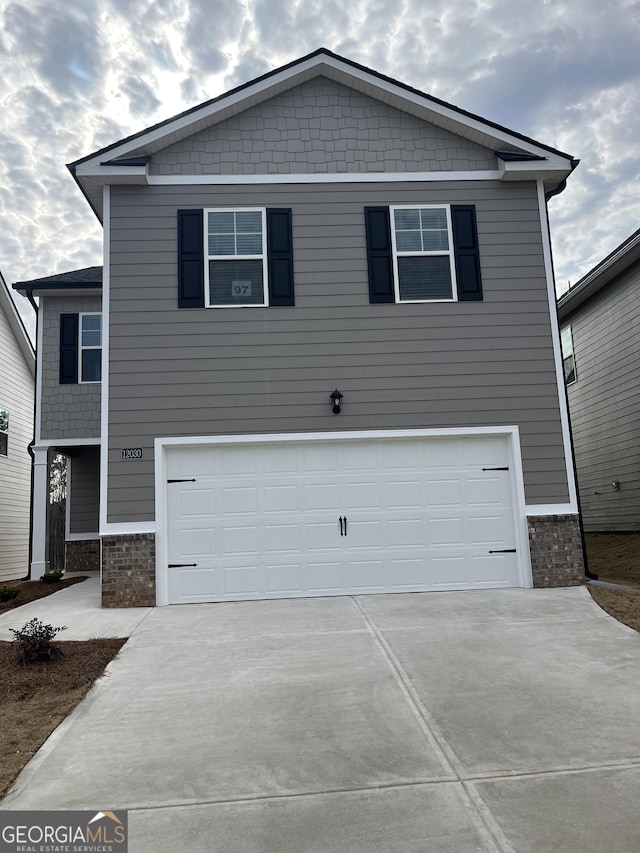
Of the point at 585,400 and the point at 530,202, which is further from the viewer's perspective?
the point at 585,400

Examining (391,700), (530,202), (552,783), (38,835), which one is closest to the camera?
(38,835)

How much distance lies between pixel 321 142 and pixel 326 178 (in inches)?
23.4

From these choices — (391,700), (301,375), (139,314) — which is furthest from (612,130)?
(391,700)

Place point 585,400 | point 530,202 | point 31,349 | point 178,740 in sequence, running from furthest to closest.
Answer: point 31,349, point 585,400, point 530,202, point 178,740

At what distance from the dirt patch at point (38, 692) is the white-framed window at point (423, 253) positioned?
5981 millimetres

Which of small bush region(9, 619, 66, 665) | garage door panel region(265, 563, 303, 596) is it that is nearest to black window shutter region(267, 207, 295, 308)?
garage door panel region(265, 563, 303, 596)

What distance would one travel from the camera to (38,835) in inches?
118

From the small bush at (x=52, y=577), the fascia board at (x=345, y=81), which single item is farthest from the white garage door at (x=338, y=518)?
the small bush at (x=52, y=577)

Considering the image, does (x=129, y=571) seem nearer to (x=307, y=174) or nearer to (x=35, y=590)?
(x=35, y=590)

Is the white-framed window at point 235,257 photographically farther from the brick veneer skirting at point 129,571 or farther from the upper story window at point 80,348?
the upper story window at point 80,348

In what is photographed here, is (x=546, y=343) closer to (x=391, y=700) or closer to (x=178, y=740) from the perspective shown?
(x=391, y=700)

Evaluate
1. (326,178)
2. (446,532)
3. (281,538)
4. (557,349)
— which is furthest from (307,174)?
(446,532)

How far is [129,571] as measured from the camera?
27.2 ft

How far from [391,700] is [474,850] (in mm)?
1871
